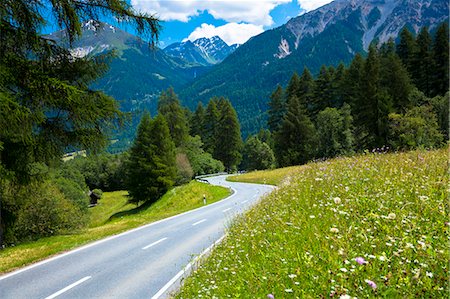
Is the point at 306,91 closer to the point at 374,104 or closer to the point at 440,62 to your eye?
the point at 440,62

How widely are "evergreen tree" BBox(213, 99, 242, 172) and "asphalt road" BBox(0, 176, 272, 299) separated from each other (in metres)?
62.0

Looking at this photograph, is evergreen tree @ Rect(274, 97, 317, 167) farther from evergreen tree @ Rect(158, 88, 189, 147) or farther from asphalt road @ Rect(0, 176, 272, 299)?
asphalt road @ Rect(0, 176, 272, 299)

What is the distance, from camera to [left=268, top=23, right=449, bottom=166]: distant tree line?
116 feet

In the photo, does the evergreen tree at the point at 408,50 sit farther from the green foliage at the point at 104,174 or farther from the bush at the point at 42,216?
the green foliage at the point at 104,174

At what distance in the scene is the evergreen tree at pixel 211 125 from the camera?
80562 mm

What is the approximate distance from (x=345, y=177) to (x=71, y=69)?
Result: 31.2 ft

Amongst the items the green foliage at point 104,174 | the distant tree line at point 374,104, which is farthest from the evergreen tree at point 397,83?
the green foliage at point 104,174

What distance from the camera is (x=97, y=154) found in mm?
12195

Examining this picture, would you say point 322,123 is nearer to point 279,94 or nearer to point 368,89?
point 368,89

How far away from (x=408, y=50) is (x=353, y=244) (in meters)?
60.8

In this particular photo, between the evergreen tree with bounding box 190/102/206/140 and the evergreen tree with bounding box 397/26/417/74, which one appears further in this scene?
the evergreen tree with bounding box 190/102/206/140

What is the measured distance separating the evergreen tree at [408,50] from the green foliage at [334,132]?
536 inches

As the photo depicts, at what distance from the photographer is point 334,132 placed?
1897 inches

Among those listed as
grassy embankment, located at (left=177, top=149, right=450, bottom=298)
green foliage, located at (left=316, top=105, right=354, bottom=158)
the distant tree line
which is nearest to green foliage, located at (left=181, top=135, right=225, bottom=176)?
the distant tree line
